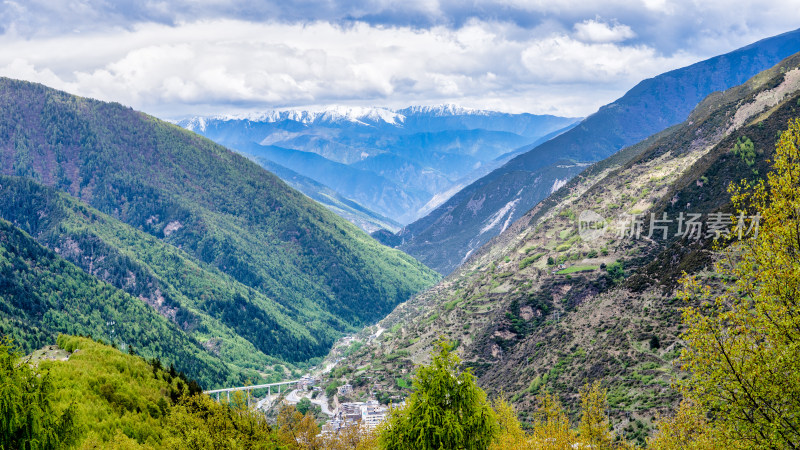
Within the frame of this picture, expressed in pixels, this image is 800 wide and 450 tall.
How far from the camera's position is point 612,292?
8812 centimetres

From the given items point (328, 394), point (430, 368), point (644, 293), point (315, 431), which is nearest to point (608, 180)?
point (644, 293)

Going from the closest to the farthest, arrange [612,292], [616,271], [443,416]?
1. [443,416]
2. [612,292]
3. [616,271]

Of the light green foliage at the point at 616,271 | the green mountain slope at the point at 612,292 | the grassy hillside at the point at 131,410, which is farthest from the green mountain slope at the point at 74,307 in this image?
the light green foliage at the point at 616,271

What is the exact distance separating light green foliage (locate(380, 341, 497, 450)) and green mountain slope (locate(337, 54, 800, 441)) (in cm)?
3000

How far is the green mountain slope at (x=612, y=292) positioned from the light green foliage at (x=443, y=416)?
29996 mm

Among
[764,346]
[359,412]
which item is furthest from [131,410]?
[359,412]

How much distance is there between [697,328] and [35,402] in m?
32.3

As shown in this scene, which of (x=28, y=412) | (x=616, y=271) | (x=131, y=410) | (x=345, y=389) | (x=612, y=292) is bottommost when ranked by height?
(x=345, y=389)

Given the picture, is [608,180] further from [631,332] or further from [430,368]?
[430,368]

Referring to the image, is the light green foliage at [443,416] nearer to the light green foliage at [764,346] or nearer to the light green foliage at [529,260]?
the light green foliage at [764,346]

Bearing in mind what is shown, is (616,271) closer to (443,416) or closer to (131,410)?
(443,416)

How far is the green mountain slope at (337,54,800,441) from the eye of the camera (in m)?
68.7

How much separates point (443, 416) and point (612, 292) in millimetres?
66870

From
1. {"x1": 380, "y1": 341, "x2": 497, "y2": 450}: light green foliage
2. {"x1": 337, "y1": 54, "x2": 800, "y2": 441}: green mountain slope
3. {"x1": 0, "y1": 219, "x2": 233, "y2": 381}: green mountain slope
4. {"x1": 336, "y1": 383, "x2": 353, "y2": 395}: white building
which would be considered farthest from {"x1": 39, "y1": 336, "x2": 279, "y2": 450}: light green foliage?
{"x1": 0, "y1": 219, "x2": 233, "y2": 381}: green mountain slope
